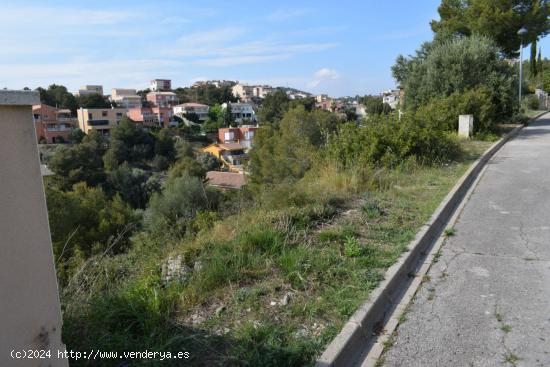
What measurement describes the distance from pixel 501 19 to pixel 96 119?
77642 mm

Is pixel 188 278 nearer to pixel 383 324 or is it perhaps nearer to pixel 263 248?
pixel 263 248

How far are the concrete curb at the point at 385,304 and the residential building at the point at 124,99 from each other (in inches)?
4533

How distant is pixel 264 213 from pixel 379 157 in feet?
16.7

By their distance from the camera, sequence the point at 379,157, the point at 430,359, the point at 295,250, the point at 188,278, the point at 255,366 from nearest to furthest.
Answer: the point at 255,366
the point at 430,359
the point at 188,278
the point at 295,250
the point at 379,157

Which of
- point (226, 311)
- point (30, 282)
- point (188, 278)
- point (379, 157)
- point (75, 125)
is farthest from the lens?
point (75, 125)

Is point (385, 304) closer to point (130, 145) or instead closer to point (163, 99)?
point (130, 145)

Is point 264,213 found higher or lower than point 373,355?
higher

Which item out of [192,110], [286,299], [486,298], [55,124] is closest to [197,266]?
[286,299]

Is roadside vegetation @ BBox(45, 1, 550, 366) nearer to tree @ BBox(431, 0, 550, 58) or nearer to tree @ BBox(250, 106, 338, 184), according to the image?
tree @ BBox(250, 106, 338, 184)

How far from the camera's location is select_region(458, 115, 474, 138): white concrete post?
1574 cm

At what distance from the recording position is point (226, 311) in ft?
11.0

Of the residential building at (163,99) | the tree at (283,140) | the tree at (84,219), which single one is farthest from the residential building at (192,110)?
the tree at (84,219)

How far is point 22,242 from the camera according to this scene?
6.28 feet

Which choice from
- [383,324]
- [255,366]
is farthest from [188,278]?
[383,324]
